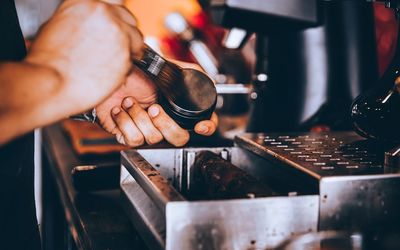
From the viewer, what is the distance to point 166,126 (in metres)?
1.07

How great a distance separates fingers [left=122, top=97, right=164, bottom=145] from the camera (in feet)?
3.62

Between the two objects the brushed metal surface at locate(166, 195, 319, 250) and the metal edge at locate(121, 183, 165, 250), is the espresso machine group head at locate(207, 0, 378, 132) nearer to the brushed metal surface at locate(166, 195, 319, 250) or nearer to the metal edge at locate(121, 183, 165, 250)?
the metal edge at locate(121, 183, 165, 250)

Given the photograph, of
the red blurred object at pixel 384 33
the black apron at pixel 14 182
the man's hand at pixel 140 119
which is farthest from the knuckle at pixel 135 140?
the red blurred object at pixel 384 33

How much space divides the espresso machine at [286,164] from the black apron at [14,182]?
7.7 inches

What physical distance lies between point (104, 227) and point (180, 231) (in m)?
0.38

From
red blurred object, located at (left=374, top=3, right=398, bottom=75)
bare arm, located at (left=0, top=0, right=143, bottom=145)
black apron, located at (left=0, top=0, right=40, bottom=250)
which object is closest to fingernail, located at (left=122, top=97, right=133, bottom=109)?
black apron, located at (left=0, top=0, right=40, bottom=250)

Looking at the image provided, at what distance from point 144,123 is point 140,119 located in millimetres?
14

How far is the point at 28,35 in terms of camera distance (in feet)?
18.7

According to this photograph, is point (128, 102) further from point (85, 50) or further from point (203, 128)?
point (85, 50)

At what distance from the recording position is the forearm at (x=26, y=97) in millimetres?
644

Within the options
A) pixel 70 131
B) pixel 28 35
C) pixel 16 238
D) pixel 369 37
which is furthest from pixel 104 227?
pixel 28 35

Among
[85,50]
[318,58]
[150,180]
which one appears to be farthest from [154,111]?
[318,58]

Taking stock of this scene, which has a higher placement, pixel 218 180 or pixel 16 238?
pixel 218 180

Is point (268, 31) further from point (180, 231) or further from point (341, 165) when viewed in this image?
point (180, 231)
